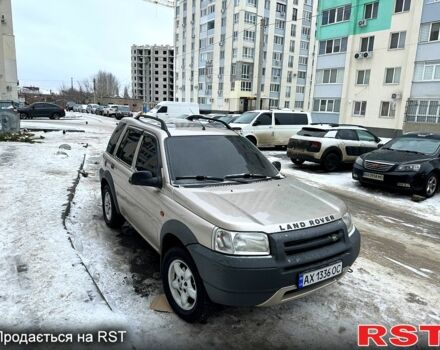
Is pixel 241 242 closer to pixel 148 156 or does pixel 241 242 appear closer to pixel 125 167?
pixel 148 156

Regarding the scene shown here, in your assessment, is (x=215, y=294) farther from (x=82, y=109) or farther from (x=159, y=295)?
(x=82, y=109)

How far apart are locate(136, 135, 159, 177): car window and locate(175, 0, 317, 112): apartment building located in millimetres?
51279

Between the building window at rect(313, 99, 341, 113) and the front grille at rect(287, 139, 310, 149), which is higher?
the building window at rect(313, 99, 341, 113)

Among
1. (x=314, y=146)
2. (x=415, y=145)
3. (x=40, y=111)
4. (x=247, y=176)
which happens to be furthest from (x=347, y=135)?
(x=40, y=111)

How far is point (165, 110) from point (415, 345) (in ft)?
76.3

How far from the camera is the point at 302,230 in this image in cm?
281

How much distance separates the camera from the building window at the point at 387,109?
28391mm

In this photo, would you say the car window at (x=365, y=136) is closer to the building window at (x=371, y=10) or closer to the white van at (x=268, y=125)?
the white van at (x=268, y=125)

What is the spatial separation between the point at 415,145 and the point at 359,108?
24.4 metres

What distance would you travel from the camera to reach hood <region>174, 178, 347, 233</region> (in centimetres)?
274

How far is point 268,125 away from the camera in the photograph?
52.2 feet

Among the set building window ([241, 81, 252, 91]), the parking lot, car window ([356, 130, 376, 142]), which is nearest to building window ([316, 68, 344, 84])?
building window ([241, 81, 252, 91])

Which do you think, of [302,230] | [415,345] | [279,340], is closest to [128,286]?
[279,340]

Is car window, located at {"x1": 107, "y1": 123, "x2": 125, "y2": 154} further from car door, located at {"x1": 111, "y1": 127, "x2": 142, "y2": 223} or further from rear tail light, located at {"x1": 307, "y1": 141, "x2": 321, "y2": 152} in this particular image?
rear tail light, located at {"x1": 307, "y1": 141, "x2": 321, "y2": 152}
